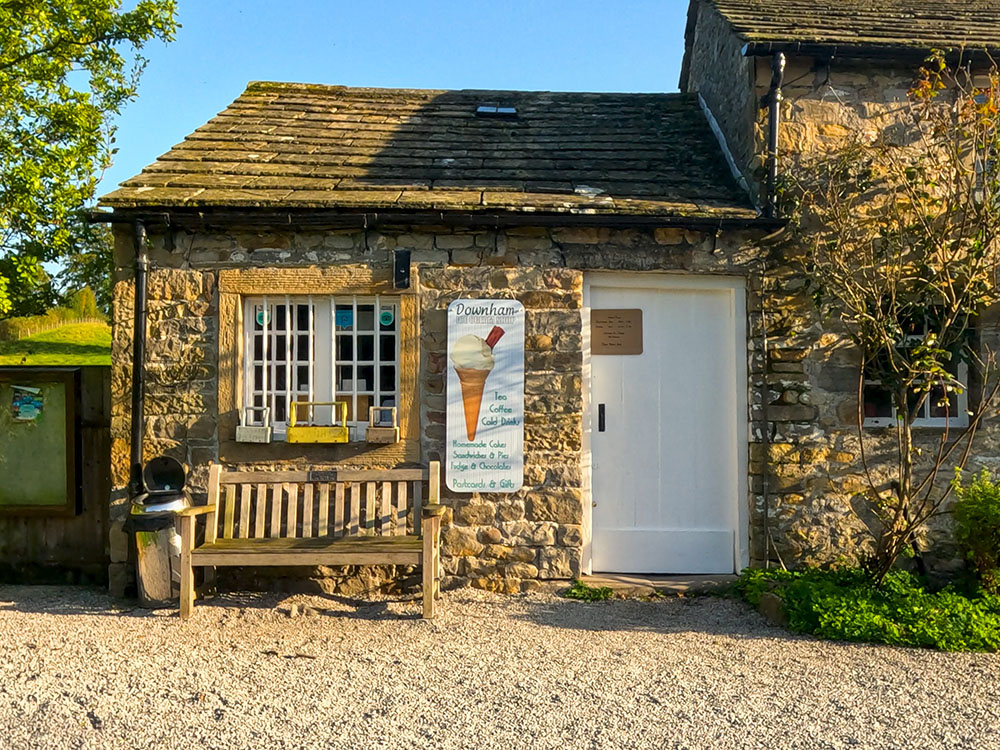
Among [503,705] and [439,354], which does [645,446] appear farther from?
[503,705]

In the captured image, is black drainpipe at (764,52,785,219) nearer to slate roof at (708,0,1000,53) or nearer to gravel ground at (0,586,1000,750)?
slate roof at (708,0,1000,53)

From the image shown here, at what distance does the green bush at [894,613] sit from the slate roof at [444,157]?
2.97 m

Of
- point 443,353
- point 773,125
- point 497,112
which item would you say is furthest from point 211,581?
point 773,125

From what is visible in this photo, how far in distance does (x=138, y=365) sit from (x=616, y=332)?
3902 millimetres

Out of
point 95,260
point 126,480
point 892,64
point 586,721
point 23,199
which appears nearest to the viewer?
point 586,721

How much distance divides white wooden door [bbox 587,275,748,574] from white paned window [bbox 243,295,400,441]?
175 centimetres

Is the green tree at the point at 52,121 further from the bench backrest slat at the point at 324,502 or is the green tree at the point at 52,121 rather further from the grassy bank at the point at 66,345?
the grassy bank at the point at 66,345

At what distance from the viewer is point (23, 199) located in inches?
355

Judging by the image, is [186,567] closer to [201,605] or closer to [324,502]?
[201,605]

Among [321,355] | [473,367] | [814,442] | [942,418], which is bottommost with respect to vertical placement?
[814,442]

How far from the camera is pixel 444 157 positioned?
726 centimetres

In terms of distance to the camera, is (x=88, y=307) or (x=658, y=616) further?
(x=88, y=307)

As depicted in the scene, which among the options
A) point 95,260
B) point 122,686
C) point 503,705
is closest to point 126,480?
point 122,686

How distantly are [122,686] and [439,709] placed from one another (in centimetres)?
179
